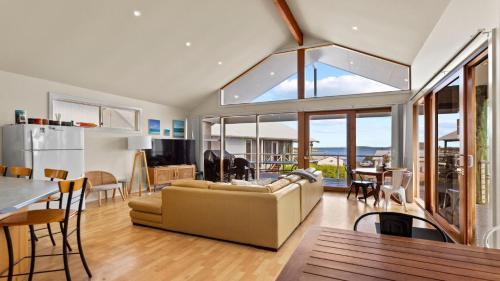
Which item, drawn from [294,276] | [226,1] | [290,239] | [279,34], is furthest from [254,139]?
[294,276]

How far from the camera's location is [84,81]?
5.22m

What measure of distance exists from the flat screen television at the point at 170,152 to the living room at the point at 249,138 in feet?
0.17

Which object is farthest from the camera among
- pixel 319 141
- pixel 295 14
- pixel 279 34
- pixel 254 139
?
pixel 254 139

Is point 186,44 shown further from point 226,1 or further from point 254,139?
point 254,139

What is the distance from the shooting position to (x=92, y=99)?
560 centimetres

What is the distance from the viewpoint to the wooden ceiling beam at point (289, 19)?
5.14m

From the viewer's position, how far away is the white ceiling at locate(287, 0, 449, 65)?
143 inches

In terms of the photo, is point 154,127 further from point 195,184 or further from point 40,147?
point 195,184

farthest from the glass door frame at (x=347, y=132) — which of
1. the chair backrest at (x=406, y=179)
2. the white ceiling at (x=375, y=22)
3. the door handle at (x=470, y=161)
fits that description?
the door handle at (x=470, y=161)

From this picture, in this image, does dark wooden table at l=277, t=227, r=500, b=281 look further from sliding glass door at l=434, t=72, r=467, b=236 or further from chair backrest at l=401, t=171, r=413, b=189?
chair backrest at l=401, t=171, r=413, b=189

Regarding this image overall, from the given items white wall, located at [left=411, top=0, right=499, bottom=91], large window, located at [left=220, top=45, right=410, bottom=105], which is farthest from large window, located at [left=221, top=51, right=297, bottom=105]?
white wall, located at [left=411, top=0, right=499, bottom=91]

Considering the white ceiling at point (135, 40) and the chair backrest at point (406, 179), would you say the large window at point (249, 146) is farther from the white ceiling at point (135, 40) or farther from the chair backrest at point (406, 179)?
the chair backrest at point (406, 179)

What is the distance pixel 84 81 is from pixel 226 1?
3.26m

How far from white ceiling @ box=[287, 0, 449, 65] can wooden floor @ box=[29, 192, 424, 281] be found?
10.5ft
